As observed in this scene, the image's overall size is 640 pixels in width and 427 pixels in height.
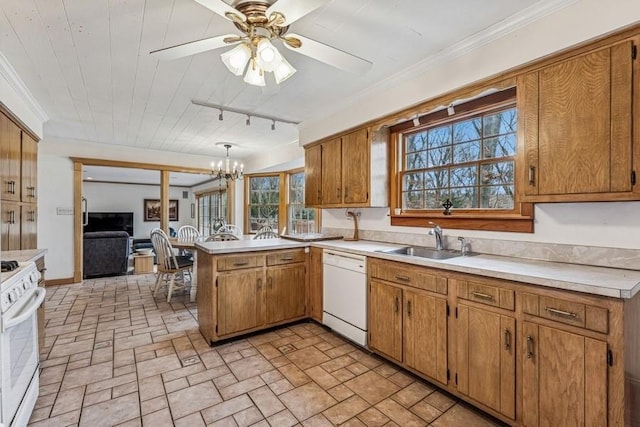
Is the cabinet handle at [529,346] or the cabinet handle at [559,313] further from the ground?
the cabinet handle at [559,313]

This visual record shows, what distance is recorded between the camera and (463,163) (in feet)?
8.46

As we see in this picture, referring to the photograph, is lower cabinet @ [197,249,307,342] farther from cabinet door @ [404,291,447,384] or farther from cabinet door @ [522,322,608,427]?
cabinet door @ [522,322,608,427]

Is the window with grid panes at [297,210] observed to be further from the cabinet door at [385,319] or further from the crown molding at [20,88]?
the crown molding at [20,88]

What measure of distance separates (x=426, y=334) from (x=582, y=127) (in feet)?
5.01

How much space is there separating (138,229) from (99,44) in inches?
370

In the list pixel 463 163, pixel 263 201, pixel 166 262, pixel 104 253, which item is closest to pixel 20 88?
pixel 166 262

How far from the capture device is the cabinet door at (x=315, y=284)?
10.2 feet

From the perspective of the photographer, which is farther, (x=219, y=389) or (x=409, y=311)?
(x=409, y=311)

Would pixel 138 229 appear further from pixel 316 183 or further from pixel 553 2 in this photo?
pixel 553 2

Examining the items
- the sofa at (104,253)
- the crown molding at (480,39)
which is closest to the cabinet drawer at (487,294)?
the crown molding at (480,39)

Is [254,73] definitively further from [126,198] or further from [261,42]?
[126,198]

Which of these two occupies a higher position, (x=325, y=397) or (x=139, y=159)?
(x=139, y=159)

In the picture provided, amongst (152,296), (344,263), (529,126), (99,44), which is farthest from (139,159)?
(529,126)

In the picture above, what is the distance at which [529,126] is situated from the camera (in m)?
1.84
